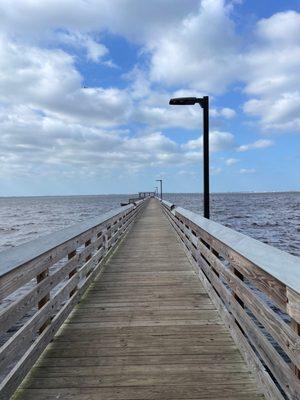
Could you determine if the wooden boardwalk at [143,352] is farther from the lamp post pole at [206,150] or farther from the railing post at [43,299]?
the lamp post pole at [206,150]

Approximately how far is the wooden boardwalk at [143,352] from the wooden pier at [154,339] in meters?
0.01

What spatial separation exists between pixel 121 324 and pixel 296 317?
315 cm

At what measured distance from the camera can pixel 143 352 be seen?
4.24 meters

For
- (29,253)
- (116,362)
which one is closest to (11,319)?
(29,253)

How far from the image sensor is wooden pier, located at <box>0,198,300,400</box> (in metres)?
3.09

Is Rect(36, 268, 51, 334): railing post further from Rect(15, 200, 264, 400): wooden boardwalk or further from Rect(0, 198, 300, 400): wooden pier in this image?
Rect(15, 200, 264, 400): wooden boardwalk

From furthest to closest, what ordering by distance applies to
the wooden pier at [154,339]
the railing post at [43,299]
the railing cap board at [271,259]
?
the railing post at [43,299], the wooden pier at [154,339], the railing cap board at [271,259]

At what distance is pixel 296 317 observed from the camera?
94.7 inches

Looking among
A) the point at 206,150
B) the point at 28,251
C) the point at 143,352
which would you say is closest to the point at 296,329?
the point at 143,352

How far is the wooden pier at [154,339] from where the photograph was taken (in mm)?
3092

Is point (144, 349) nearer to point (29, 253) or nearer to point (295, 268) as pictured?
point (29, 253)

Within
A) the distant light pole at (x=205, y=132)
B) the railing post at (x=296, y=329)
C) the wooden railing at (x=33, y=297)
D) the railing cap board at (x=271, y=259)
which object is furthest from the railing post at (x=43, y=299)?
the distant light pole at (x=205, y=132)

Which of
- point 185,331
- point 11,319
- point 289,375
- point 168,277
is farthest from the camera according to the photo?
point 168,277

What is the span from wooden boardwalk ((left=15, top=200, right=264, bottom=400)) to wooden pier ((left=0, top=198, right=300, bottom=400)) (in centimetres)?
1
